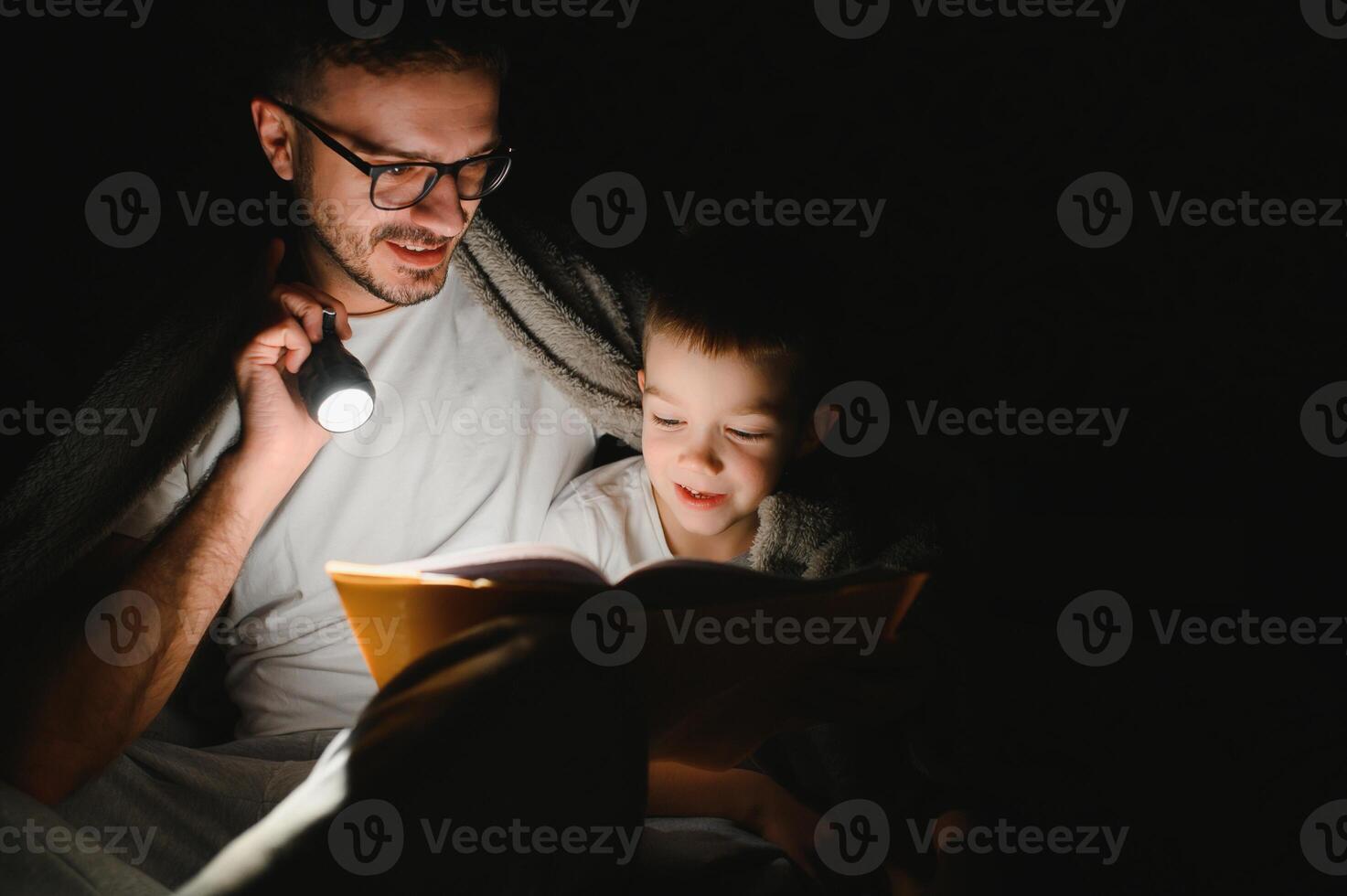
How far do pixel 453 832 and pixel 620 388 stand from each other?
28.7 inches

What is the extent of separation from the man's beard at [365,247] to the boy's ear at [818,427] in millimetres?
521

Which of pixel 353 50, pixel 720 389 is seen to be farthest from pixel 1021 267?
pixel 353 50

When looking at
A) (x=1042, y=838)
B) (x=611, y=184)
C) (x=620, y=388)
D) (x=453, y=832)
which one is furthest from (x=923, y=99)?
(x=453, y=832)

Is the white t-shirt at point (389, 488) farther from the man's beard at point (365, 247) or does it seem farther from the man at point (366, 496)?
the man's beard at point (365, 247)

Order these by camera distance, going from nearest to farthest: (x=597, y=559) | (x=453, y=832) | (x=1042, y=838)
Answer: (x=453, y=832)
(x=1042, y=838)
(x=597, y=559)

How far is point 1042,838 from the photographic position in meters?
1.01

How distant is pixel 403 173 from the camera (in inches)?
44.1

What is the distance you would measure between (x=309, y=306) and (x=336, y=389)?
0.43ft

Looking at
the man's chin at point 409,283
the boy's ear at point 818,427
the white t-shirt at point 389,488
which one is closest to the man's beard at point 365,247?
the man's chin at point 409,283

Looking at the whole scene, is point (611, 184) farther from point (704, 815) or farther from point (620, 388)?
point (704, 815)

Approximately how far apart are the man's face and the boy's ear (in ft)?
1.71

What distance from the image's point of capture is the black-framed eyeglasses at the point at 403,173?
3.60ft

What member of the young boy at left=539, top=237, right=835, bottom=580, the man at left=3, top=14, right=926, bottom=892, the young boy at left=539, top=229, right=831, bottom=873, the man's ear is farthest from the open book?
the man's ear

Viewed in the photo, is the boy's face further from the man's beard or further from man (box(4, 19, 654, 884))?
the man's beard
